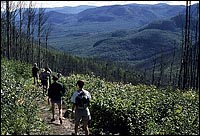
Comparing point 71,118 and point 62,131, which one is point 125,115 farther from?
point 71,118

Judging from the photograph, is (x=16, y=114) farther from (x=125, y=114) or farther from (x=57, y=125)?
(x=125, y=114)

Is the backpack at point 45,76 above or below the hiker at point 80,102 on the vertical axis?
A: below

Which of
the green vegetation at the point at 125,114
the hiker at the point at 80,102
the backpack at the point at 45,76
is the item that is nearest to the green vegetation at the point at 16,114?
the green vegetation at the point at 125,114

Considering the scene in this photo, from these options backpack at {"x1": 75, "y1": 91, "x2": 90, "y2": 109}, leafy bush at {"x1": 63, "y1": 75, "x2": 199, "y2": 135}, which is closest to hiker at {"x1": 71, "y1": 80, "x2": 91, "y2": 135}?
backpack at {"x1": 75, "y1": 91, "x2": 90, "y2": 109}

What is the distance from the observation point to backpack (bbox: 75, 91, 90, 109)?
11602 millimetres

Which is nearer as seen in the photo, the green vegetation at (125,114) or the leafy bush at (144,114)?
the green vegetation at (125,114)

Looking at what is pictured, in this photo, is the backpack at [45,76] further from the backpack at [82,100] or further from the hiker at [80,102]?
the backpack at [82,100]

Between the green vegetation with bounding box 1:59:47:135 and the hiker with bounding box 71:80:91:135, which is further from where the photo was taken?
the hiker with bounding box 71:80:91:135

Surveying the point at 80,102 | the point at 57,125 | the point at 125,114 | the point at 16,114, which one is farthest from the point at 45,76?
the point at 80,102

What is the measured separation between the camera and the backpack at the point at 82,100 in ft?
38.1

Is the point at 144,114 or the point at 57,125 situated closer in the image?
the point at 144,114

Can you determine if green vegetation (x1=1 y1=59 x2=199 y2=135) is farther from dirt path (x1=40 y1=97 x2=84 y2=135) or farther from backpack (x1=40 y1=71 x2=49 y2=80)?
backpack (x1=40 y1=71 x2=49 y2=80)

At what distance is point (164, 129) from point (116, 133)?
2536 mm

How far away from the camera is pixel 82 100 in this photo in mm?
11609
